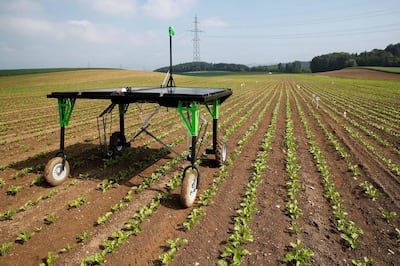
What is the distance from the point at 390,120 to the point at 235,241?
16.1 metres

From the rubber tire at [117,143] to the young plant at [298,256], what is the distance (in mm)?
6629

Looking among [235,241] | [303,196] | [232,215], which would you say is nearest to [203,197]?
[232,215]

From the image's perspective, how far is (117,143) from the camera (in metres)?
9.47

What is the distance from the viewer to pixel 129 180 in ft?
24.4

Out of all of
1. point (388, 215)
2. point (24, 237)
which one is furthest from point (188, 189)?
point (388, 215)

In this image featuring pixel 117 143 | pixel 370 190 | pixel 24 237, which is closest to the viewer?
pixel 24 237

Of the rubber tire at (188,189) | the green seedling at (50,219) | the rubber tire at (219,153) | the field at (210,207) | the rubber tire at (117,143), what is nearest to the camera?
the field at (210,207)

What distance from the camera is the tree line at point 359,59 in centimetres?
13138

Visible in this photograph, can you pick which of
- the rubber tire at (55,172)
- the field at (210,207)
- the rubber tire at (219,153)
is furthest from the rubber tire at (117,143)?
the rubber tire at (219,153)

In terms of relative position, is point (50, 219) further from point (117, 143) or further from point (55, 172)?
point (117, 143)

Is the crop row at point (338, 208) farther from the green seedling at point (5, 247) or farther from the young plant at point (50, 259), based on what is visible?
the green seedling at point (5, 247)

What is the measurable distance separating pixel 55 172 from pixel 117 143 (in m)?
2.67

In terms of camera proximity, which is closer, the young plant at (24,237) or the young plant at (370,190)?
the young plant at (24,237)

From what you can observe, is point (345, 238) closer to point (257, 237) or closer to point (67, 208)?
point (257, 237)
